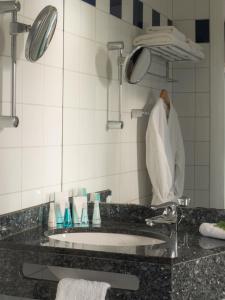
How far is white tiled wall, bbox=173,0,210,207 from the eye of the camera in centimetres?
215

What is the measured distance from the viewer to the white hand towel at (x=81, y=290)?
1701 mm

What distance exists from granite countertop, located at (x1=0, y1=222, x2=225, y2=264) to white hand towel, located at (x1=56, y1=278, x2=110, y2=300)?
9 centimetres

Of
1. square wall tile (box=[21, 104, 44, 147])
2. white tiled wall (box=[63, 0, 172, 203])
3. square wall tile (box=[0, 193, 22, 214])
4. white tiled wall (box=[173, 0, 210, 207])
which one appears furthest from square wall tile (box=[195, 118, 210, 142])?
square wall tile (box=[0, 193, 22, 214])

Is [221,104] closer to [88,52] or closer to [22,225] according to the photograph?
[88,52]

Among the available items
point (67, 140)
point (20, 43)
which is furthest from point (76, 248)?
point (20, 43)

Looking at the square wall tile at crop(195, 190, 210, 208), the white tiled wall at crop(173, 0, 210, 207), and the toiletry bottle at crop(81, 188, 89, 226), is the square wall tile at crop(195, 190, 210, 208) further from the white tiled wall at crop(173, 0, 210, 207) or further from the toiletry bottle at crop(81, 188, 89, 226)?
the toiletry bottle at crop(81, 188, 89, 226)

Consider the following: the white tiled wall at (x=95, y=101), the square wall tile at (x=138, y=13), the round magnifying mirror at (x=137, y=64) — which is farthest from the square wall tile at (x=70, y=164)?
the square wall tile at (x=138, y=13)

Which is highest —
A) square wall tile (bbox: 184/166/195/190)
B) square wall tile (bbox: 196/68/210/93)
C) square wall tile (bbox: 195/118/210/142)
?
square wall tile (bbox: 196/68/210/93)

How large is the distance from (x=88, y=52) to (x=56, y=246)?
0.93 meters

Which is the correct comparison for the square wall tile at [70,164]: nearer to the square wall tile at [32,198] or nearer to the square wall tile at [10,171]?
the square wall tile at [32,198]

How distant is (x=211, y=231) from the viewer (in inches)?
80.3

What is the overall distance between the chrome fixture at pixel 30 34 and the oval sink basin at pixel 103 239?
52cm

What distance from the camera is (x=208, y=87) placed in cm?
214

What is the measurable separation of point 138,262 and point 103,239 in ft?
1.63
